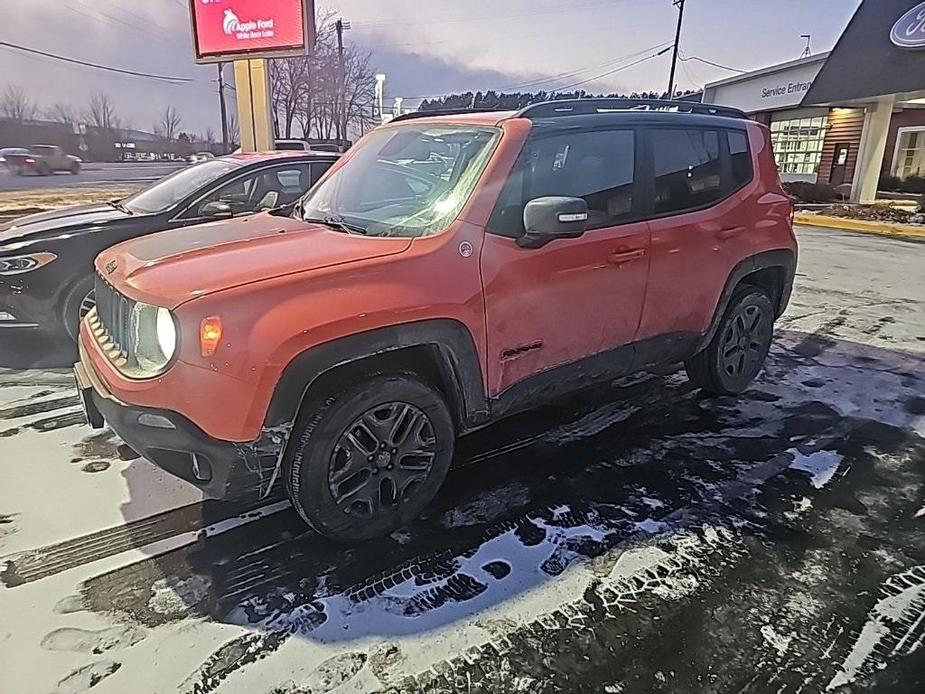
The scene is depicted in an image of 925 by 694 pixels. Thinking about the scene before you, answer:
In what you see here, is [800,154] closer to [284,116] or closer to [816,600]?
[284,116]

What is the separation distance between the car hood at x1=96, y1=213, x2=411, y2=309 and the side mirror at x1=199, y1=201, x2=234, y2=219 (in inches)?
79.3

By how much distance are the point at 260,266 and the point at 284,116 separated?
31.3m

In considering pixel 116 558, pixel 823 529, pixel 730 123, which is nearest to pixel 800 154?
pixel 730 123

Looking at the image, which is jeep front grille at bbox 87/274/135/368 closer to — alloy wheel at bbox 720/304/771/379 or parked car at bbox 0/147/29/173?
alloy wheel at bbox 720/304/771/379

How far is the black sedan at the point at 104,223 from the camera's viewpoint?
4.89m

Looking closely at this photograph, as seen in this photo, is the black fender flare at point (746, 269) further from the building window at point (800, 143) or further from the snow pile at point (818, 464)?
the building window at point (800, 143)

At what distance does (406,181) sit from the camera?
3.38 m

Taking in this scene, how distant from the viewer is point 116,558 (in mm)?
2734

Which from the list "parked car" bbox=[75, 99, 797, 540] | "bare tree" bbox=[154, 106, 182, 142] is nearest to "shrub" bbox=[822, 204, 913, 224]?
"parked car" bbox=[75, 99, 797, 540]

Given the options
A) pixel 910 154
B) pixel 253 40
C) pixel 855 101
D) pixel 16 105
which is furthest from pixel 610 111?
→ pixel 910 154

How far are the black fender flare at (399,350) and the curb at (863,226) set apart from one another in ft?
43.3

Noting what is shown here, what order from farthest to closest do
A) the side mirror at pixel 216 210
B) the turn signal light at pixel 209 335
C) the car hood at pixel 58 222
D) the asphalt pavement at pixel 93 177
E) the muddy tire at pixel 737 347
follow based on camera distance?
the asphalt pavement at pixel 93 177
the side mirror at pixel 216 210
the car hood at pixel 58 222
the muddy tire at pixel 737 347
the turn signal light at pixel 209 335

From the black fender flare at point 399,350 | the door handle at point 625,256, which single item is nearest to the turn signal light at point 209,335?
the black fender flare at point 399,350

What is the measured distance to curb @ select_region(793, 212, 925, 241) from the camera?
14.6 meters
